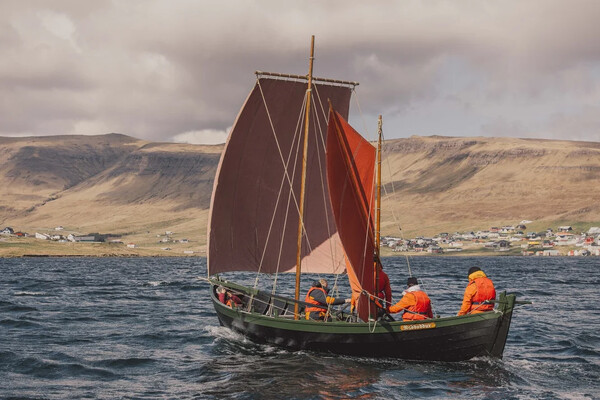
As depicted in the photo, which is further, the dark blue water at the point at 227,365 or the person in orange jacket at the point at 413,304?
the person in orange jacket at the point at 413,304

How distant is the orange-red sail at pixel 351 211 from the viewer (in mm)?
23234

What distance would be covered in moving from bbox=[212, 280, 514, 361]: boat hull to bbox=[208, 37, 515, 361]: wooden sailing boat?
0.12 feet

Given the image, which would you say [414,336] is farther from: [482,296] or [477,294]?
[482,296]

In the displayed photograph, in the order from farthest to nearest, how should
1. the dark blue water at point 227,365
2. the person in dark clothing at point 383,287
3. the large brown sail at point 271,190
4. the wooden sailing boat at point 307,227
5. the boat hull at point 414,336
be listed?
the large brown sail at point 271,190
the person in dark clothing at point 383,287
the wooden sailing boat at point 307,227
the boat hull at point 414,336
the dark blue water at point 227,365

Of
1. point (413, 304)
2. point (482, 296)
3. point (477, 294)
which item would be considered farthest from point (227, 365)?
point (482, 296)

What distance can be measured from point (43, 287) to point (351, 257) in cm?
4458

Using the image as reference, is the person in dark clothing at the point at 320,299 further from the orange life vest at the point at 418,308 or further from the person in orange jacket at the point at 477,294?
the person in orange jacket at the point at 477,294

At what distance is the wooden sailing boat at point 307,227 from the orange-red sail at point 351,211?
0.04m

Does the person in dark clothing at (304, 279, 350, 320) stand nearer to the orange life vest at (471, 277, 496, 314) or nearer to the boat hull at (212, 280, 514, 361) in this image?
the boat hull at (212, 280, 514, 361)

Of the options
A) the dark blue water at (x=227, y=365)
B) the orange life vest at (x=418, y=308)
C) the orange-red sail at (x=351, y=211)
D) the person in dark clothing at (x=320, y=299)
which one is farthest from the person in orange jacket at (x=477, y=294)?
the person in dark clothing at (x=320, y=299)

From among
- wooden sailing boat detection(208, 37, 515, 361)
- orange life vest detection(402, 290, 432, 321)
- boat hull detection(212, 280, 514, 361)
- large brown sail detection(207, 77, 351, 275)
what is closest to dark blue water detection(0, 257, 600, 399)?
boat hull detection(212, 280, 514, 361)

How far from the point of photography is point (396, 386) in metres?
20.4

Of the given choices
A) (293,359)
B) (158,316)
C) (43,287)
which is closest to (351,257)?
(293,359)

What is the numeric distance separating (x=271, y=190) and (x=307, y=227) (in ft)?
8.62
